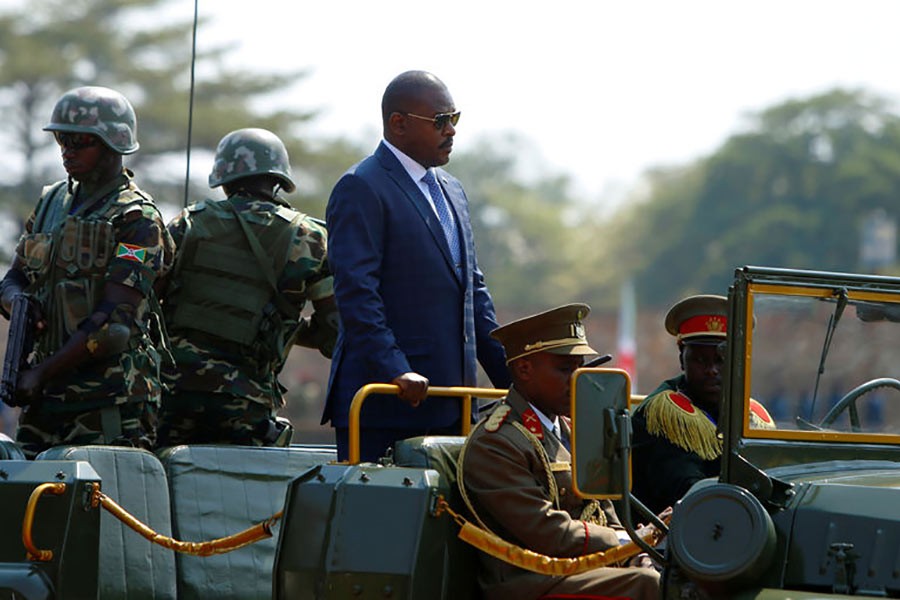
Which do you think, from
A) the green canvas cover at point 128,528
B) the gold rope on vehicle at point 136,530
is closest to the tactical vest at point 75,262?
the green canvas cover at point 128,528

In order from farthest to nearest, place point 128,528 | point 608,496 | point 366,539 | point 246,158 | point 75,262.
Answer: point 246,158 < point 75,262 < point 128,528 < point 366,539 < point 608,496

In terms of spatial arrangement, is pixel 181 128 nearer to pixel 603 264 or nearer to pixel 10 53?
pixel 10 53

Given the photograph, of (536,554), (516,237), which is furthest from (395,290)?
(516,237)

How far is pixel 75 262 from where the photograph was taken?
21.6ft

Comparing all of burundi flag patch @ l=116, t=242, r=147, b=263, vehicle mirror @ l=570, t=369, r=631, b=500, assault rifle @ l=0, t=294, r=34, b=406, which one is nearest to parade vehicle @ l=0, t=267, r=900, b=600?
vehicle mirror @ l=570, t=369, r=631, b=500

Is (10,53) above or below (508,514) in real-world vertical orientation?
above

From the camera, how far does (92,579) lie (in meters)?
5.49

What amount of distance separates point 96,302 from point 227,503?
868 millimetres

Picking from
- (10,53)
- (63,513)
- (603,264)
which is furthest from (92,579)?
(603,264)

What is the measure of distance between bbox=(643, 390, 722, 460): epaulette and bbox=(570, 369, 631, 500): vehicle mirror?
1373 mm

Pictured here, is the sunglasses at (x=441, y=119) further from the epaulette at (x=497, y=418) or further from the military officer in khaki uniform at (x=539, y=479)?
the epaulette at (x=497, y=418)

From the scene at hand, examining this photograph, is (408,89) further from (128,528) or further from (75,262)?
(128,528)

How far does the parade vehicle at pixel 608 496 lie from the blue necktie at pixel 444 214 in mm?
551

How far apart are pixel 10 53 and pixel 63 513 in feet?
120
